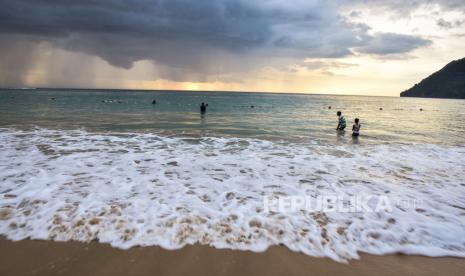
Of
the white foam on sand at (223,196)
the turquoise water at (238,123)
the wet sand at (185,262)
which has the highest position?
the turquoise water at (238,123)

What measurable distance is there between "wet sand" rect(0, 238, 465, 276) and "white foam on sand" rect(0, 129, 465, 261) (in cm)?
23

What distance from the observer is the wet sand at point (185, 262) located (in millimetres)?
4055

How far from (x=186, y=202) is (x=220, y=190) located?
1.19m

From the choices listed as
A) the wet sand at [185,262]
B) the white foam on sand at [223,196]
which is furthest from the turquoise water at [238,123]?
the wet sand at [185,262]

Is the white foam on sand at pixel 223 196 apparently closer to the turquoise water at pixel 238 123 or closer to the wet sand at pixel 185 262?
the wet sand at pixel 185 262

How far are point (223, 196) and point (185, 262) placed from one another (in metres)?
2.81

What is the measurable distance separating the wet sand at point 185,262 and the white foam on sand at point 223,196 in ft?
0.75

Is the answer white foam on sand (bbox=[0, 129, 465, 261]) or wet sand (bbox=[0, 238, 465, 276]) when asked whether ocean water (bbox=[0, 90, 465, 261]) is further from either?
wet sand (bbox=[0, 238, 465, 276])

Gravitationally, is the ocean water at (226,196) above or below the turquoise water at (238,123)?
below

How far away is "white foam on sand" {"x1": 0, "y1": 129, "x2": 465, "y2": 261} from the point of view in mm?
5000

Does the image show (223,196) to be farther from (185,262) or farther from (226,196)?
(185,262)

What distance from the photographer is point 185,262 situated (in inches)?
168

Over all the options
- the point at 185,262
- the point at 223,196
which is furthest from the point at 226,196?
the point at 185,262

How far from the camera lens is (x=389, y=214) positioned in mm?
6199
